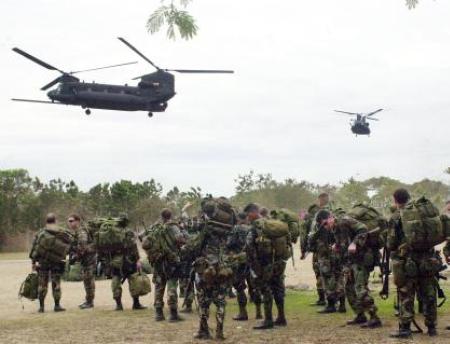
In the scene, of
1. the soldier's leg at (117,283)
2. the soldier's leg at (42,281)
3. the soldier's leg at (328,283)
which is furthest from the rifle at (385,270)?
the soldier's leg at (42,281)

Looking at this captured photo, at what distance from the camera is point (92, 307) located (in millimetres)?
13289

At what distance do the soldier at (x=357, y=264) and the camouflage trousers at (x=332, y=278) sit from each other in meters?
1.31

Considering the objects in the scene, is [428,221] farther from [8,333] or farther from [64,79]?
[64,79]

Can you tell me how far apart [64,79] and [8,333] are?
16.7m

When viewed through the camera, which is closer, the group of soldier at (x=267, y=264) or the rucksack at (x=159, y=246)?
the group of soldier at (x=267, y=264)

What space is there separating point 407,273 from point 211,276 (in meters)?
2.69

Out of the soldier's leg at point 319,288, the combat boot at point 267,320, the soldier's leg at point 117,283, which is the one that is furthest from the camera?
the soldier's leg at point 117,283

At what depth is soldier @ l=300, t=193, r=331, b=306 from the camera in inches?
457

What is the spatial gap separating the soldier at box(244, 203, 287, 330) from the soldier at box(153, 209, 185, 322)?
6.05 ft

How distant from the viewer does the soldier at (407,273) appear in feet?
27.6

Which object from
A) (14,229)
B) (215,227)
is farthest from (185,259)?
(14,229)

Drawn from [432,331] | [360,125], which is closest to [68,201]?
[360,125]

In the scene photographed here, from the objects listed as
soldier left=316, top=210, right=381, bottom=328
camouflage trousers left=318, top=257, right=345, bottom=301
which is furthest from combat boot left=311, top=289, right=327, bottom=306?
soldier left=316, top=210, right=381, bottom=328

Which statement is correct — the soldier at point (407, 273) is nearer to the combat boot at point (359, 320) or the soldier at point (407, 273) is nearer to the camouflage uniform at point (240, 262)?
the combat boot at point (359, 320)
